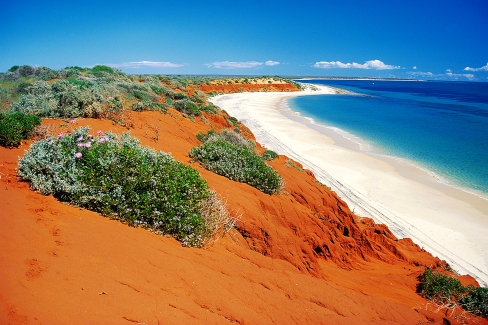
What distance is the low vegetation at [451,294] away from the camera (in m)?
6.77

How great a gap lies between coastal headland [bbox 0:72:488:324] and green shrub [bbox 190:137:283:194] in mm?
394

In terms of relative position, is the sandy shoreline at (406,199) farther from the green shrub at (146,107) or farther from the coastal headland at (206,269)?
the green shrub at (146,107)

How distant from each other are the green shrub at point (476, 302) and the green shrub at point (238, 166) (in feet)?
17.6

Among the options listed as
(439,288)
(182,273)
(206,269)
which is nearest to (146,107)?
(206,269)

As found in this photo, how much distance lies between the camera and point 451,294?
7.18 meters

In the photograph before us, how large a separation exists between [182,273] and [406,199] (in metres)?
13.6

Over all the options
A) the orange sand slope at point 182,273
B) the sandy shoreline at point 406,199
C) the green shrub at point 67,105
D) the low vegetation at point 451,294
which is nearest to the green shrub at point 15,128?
the orange sand slope at point 182,273

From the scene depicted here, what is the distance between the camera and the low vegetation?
6766 mm

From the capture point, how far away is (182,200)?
17.7ft

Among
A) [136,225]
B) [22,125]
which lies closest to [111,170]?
[136,225]

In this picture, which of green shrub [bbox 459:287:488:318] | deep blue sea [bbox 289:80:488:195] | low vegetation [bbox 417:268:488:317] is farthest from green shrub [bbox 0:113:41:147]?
deep blue sea [bbox 289:80:488:195]

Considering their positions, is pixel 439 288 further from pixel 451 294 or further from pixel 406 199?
pixel 406 199

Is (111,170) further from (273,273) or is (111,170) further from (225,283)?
(273,273)

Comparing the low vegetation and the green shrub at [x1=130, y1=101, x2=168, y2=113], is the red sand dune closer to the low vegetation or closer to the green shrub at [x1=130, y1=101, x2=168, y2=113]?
the green shrub at [x1=130, y1=101, x2=168, y2=113]
